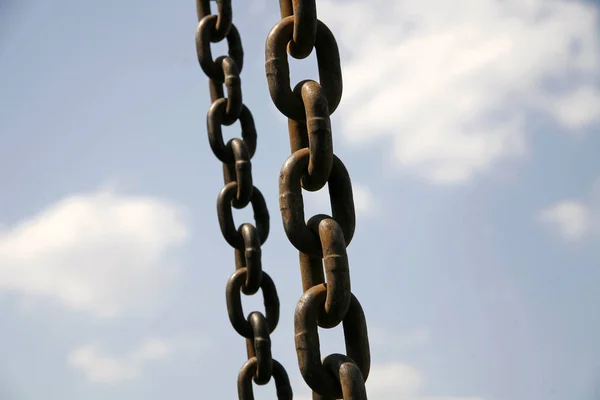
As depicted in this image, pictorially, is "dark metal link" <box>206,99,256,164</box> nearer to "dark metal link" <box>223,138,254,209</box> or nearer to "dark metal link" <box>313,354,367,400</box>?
"dark metal link" <box>223,138,254,209</box>

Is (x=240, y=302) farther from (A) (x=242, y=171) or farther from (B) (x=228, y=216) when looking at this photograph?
(A) (x=242, y=171)

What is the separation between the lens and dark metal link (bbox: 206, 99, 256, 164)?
273 centimetres

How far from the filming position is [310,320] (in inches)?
54.7

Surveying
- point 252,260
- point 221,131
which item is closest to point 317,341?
point 252,260

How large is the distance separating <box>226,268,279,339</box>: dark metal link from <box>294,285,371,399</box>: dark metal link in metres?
1.27

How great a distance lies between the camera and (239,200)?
9.07ft

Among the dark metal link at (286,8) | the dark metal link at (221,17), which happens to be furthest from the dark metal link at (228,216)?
the dark metal link at (286,8)

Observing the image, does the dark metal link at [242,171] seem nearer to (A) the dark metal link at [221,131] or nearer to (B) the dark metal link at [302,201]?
(A) the dark metal link at [221,131]

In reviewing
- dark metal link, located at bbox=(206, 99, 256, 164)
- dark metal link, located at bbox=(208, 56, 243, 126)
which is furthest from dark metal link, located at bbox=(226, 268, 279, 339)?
dark metal link, located at bbox=(208, 56, 243, 126)

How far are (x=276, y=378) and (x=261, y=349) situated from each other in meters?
0.11

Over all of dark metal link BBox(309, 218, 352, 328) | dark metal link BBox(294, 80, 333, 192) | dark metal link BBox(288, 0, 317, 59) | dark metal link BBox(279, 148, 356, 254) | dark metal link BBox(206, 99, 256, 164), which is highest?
dark metal link BBox(206, 99, 256, 164)

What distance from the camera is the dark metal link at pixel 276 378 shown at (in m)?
2.66

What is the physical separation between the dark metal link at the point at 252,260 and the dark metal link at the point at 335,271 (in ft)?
4.25

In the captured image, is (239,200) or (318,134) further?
(239,200)
